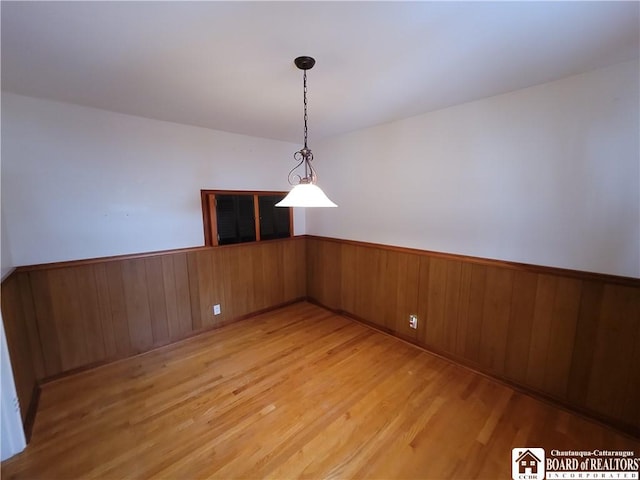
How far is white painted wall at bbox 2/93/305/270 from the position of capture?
6.95 ft

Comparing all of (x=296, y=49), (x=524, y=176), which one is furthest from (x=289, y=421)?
(x=524, y=176)

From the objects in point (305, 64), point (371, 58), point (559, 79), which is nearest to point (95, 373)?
point (305, 64)

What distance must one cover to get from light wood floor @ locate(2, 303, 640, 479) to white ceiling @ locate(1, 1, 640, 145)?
2.37 metres

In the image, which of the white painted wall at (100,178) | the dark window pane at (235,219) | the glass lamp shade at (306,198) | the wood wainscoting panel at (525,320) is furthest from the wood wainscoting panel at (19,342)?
the wood wainscoting panel at (525,320)

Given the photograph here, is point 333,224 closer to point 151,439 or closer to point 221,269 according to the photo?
point 221,269

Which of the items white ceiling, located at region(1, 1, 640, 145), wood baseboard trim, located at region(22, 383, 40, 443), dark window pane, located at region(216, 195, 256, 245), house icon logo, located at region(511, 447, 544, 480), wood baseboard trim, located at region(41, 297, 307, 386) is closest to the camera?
white ceiling, located at region(1, 1, 640, 145)

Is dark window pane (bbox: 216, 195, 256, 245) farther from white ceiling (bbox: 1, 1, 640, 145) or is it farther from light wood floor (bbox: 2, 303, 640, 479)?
light wood floor (bbox: 2, 303, 640, 479)

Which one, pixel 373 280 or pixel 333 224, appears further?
pixel 333 224

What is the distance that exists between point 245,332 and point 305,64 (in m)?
2.77

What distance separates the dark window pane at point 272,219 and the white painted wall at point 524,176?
50.2 inches

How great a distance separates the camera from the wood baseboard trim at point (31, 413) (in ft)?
5.83

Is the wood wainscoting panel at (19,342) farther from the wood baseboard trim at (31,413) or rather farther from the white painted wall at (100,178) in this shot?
the white painted wall at (100,178)

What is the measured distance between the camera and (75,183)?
7.65ft

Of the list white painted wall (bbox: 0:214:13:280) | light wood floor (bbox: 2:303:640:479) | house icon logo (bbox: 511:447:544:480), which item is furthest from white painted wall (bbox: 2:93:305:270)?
house icon logo (bbox: 511:447:544:480)
